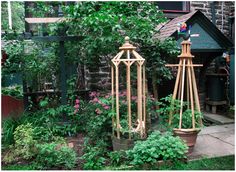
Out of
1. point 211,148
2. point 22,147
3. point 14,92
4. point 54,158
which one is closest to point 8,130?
point 22,147

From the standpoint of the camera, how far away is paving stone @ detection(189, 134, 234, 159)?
4.07 meters

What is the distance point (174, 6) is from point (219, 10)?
1.35 meters

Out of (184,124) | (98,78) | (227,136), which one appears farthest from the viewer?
(98,78)

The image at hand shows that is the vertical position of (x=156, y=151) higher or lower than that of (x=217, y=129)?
higher

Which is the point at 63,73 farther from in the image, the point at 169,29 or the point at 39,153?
the point at 169,29

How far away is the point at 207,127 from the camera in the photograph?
5.73 meters

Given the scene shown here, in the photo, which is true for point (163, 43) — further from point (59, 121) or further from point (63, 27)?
point (59, 121)

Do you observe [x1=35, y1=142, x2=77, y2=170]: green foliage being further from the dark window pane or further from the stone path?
the dark window pane

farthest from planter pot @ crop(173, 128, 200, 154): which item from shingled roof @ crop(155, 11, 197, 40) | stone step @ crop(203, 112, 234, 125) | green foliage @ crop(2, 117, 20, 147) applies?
green foliage @ crop(2, 117, 20, 147)

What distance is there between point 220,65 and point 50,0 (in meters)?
4.68

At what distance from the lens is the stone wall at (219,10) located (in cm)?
715

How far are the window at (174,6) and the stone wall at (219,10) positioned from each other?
0.16 metres

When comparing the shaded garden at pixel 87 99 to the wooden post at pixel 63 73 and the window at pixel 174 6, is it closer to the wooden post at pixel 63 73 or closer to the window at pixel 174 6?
the wooden post at pixel 63 73

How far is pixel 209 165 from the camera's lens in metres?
3.68
